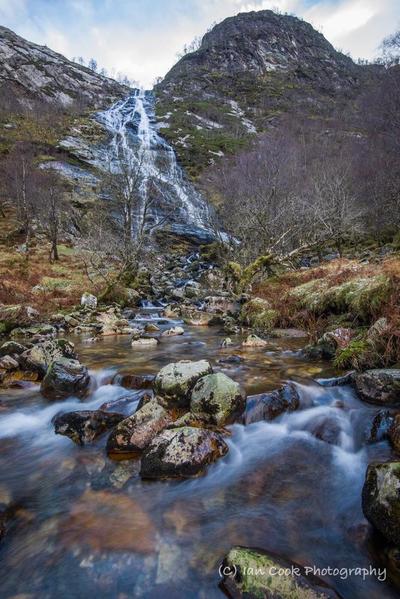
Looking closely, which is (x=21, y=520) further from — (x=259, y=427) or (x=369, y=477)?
(x=369, y=477)

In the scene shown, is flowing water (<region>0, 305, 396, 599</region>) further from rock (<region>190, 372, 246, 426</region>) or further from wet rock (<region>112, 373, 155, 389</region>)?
wet rock (<region>112, 373, 155, 389</region>)

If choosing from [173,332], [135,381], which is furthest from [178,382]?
[173,332]

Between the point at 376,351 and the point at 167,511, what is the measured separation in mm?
4023

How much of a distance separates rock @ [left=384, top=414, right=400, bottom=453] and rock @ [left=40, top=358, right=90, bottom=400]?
4.67 metres

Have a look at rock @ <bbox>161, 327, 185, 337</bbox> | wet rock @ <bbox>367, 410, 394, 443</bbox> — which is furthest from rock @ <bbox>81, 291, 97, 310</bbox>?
wet rock @ <bbox>367, 410, 394, 443</bbox>

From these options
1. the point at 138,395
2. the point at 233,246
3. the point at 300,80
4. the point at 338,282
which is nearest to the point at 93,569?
the point at 138,395

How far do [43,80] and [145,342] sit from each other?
300 ft

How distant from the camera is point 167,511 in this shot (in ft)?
10.8

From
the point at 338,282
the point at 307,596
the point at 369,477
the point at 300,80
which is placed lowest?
the point at 307,596

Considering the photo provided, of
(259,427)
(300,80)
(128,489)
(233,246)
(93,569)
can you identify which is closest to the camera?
(93,569)

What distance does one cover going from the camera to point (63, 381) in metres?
5.95

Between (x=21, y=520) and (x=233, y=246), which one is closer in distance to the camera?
(x=21, y=520)

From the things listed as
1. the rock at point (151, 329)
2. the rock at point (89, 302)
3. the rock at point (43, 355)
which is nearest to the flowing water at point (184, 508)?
the rock at point (43, 355)

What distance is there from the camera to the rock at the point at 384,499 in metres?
2.46
